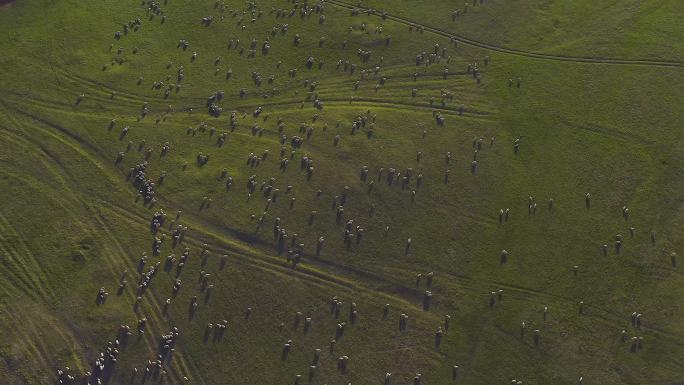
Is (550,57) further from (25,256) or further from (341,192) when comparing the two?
(25,256)

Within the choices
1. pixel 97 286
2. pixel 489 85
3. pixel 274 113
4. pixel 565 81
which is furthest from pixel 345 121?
pixel 97 286

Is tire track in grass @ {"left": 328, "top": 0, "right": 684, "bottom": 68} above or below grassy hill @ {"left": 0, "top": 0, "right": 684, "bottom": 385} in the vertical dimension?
above

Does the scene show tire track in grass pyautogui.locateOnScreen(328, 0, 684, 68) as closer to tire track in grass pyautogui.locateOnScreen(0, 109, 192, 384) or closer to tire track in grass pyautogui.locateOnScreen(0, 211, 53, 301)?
tire track in grass pyautogui.locateOnScreen(0, 109, 192, 384)

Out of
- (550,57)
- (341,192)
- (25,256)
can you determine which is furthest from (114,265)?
(550,57)

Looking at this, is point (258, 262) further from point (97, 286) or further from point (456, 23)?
point (456, 23)

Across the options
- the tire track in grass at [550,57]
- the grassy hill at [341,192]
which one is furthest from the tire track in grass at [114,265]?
the tire track in grass at [550,57]

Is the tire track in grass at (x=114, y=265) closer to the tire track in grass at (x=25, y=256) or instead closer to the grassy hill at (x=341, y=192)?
the grassy hill at (x=341, y=192)

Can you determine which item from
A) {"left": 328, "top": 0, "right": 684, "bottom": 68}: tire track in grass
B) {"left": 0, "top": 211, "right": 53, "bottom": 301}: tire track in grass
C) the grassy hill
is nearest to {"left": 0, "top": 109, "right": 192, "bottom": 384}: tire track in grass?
the grassy hill

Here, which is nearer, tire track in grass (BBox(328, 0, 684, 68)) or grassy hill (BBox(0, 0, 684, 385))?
grassy hill (BBox(0, 0, 684, 385))
